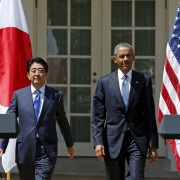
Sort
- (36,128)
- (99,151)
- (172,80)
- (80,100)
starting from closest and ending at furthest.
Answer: (36,128), (99,151), (172,80), (80,100)

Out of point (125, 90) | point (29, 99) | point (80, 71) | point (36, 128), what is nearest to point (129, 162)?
point (125, 90)

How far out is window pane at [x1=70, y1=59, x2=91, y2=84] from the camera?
421 inches

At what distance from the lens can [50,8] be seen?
35.1 ft

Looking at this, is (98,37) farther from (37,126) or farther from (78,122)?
(37,126)

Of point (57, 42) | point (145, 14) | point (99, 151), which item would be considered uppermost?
point (145, 14)

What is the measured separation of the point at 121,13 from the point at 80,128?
1.99 metres

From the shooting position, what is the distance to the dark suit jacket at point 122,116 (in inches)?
245

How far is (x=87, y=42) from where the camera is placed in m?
A: 10.7

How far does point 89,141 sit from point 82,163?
28.7 inches

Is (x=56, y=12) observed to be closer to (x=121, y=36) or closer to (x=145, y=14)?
(x=121, y=36)

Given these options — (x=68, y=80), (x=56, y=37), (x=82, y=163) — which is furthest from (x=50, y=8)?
(x=82, y=163)

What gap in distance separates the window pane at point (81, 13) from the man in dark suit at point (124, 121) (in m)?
4.42

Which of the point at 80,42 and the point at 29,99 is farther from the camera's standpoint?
the point at 80,42

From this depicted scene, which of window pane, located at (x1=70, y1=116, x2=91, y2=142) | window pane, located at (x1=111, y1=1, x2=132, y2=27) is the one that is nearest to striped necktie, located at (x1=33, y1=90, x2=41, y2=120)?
window pane, located at (x1=70, y1=116, x2=91, y2=142)
